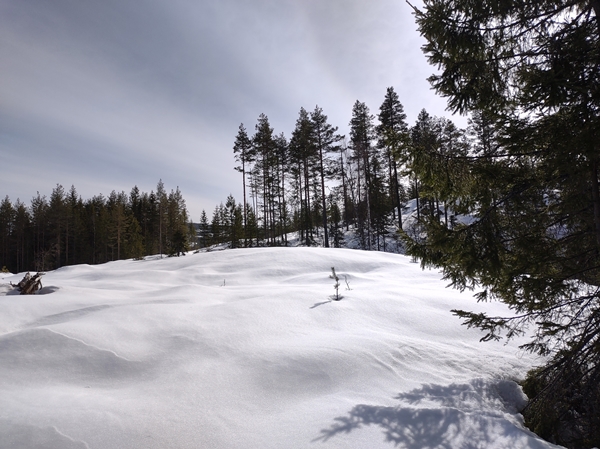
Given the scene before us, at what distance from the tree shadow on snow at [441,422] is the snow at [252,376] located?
0.01 meters

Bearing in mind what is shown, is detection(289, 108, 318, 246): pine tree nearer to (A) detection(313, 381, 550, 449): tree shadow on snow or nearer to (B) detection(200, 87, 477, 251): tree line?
(B) detection(200, 87, 477, 251): tree line

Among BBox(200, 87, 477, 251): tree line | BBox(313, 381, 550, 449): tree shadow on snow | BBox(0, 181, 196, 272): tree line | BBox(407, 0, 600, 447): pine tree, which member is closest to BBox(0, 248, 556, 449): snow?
BBox(313, 381, 550, 449): tree shadow on snow

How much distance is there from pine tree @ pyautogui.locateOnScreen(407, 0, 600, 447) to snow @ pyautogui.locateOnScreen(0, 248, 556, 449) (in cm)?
58

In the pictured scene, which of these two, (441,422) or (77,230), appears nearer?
(441,422)

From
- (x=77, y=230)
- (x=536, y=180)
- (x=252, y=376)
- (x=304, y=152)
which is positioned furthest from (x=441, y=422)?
(x=77, y=230)

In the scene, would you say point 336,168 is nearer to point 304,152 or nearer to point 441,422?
point 304,152

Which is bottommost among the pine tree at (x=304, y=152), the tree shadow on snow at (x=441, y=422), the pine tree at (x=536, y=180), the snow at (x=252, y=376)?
the tree shadow on snow at (x=441, y=422)

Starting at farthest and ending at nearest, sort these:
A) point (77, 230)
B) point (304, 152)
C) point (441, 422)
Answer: point (77, 230), point (304, 152), point (441, 422)

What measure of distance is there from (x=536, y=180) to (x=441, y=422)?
2.74 metres

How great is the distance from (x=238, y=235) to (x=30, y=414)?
3333 cm

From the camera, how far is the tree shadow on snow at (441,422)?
2092 mm

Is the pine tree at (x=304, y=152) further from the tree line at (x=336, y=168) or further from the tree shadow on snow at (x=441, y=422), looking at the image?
the tree shadow on snow at (x=441, y=422)

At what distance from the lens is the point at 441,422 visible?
2299 mm

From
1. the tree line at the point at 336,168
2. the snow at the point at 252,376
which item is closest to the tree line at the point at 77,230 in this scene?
the tree line at the point at 336,168
